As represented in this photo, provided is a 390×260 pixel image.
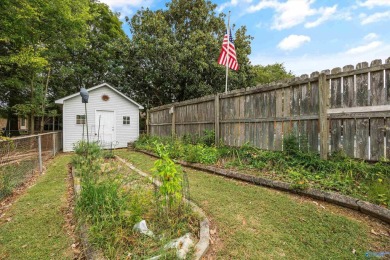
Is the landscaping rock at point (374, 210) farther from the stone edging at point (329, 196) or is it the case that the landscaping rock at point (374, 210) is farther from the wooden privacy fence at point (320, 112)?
the wooden privacy fence at point (320, 112)

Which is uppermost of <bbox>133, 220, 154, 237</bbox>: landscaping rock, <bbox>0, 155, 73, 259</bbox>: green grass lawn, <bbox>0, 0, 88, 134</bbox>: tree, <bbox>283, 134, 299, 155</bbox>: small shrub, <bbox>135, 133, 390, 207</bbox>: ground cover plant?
<bbox>0, 0, 88, 134</bbox>: tree

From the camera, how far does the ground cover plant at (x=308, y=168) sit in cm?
301

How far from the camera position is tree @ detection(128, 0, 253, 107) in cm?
1468

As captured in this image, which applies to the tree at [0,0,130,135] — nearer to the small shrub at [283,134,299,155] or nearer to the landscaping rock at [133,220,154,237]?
the landscaping rock at [133,220,154,237]

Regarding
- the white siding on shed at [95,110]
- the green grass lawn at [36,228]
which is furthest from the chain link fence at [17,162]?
the white siding on shed at [95,110]

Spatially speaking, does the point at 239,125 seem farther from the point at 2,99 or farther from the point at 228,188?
the point at 2,99

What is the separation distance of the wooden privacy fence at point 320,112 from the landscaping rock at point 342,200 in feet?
4.18

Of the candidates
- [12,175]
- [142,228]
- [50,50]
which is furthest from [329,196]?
[50,50]

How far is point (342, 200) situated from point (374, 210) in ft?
1.17

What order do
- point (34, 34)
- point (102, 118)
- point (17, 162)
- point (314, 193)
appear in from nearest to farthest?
point (314, 193) → point (17, 162) → point (34, 34) → point (102, 118)

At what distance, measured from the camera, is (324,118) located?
4062 mm

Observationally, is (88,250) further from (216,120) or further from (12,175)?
(216,120)

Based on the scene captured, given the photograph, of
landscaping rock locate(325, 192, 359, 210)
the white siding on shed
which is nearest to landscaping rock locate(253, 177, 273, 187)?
landscaping rock locate(325, 192, 359, 210)

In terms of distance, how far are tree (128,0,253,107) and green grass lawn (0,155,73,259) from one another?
12.4 m
